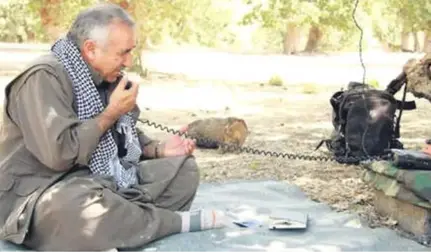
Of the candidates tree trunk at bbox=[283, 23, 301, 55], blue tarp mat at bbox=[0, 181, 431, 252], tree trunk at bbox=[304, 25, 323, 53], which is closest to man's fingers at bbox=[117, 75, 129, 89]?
blue tarp mat at bbox=[0, 181, 431, 252]

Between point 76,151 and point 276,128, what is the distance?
18.0 feet

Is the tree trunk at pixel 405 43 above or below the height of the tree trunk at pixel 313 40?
below

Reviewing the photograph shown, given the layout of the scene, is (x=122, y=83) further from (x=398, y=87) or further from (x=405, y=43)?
(x=405, y=43)

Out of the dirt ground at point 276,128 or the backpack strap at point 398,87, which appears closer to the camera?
the dirt ground at point 276,128

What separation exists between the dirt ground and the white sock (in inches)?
34.2

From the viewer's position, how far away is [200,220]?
3355 millimetres

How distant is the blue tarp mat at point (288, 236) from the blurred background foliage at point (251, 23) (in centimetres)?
240

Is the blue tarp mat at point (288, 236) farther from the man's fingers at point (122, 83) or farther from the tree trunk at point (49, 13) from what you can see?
the tree trunk at point (49, 13)

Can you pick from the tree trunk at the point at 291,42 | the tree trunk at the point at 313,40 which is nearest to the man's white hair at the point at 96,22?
the tree trunk at the point at 291,42

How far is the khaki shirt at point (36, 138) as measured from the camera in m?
2.88

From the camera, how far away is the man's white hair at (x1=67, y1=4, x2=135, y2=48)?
3.03 m

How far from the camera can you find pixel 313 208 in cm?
417

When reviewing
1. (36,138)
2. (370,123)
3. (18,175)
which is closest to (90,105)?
(36,138)

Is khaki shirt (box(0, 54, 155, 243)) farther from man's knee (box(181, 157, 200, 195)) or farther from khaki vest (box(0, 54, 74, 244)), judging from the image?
man's knee (box(181, 157, 200, 195))
